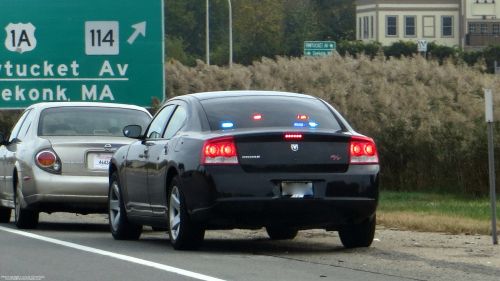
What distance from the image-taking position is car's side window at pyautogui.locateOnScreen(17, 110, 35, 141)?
1427 cm

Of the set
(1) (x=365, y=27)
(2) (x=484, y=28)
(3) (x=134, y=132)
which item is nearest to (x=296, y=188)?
(3) (x=134, y=132)

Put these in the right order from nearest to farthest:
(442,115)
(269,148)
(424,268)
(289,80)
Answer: (424,268) < (269,148) < (442,115) < (289,80)

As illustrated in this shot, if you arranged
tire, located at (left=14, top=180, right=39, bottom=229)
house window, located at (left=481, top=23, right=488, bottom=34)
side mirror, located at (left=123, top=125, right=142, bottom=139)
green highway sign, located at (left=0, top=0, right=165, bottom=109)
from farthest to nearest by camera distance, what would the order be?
house window, located at (left=481, top=23, right=488, bottom=34), green highway sign, located at (left=0, top=0, right=165, bottom=109), tire, located at (left=14, top=180, right=39, bottom=229), side mirror, located at (left=123, top=125, right=142, bottom=139)

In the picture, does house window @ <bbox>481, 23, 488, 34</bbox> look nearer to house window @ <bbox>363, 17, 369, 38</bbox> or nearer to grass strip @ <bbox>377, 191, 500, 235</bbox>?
house window @ <bbox>363, 17, 369, 38</bbox>

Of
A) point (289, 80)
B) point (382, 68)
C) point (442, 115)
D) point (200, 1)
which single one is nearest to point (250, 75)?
point (289, 80)

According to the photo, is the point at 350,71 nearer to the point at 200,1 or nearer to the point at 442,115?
the point at 442,115

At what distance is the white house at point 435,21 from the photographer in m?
88.2

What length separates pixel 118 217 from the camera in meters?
12.4

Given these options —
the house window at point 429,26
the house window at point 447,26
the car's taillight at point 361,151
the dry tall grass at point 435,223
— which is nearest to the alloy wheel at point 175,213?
the car's taillight at point 361,151

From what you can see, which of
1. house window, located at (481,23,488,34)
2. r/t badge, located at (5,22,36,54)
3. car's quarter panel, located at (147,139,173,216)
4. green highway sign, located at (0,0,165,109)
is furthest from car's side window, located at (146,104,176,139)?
house window, located at (481,23,488,34)

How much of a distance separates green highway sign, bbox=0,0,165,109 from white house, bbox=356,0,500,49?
6527cm

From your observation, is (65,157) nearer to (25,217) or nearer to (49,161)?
(49,161)

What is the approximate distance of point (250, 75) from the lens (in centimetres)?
3188

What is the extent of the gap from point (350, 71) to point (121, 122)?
18.3m
